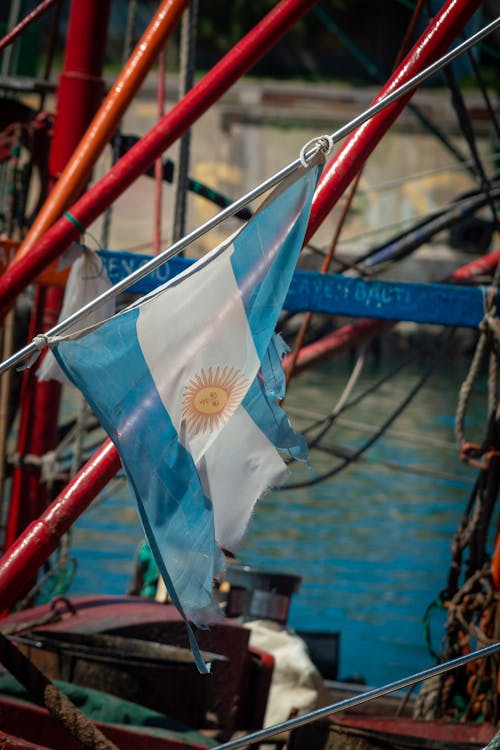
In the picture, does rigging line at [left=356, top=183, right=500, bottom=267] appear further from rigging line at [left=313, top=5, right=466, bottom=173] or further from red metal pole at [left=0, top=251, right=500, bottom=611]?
red metal pole at [left=0, top=251, right=500, bottom=611]

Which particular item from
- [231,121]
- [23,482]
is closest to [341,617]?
[23,482]

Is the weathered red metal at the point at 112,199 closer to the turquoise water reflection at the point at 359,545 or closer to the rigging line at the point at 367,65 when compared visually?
the turquoise water reflection at the point at 359,545

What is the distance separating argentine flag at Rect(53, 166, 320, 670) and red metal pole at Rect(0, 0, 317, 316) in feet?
4.99

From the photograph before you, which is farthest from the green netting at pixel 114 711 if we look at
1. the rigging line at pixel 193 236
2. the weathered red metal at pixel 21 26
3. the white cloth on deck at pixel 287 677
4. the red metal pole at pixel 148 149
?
the weathered red metal at pixel 21 26

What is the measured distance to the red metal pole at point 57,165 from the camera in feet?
25.0

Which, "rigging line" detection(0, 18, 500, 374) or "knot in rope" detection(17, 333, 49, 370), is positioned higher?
"rigging line" detection(0, 18, 500, 374)

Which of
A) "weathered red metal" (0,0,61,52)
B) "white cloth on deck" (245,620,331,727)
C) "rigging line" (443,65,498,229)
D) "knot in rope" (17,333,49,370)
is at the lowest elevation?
"white cloth on deck" (245,620,331,727)

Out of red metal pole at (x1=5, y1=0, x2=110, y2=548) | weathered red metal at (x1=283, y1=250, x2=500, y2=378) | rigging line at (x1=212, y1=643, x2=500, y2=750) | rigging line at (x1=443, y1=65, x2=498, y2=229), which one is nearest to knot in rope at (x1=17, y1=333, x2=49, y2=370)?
rigging line at (x1=212, y1=643, x2=500, y2=750)

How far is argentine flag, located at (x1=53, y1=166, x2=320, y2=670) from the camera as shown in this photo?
12.4 feet

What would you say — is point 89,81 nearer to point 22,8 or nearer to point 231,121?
point 22,8

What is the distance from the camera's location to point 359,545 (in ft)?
66.3

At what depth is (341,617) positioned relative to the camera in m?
16.1

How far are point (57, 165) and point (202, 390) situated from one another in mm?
4203

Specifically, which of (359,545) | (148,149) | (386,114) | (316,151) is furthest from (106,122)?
(359,545)
